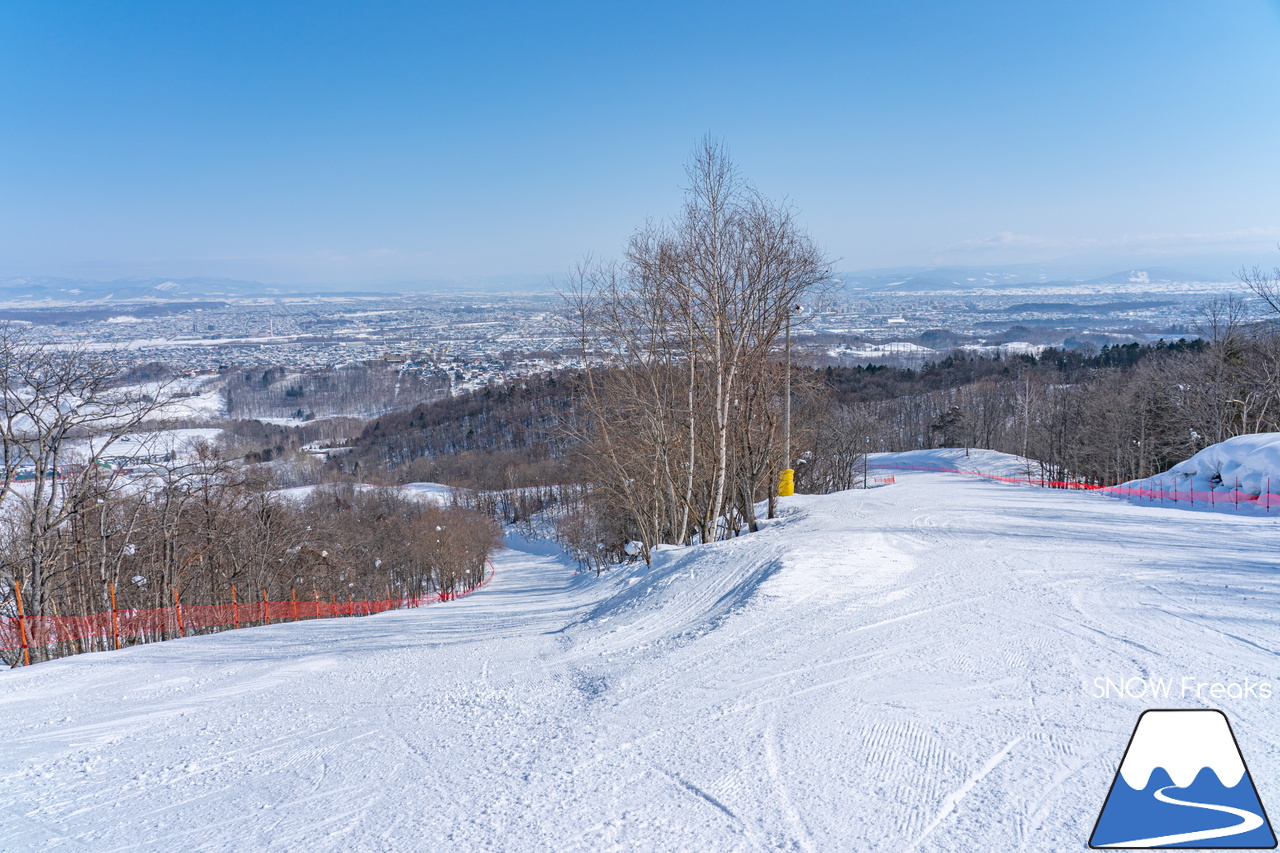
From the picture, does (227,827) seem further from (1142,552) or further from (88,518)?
(88,518)

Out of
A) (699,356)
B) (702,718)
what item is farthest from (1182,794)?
(699,356)

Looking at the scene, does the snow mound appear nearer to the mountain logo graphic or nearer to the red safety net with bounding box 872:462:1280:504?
the red safety net with bounding box 872:462:1280:504

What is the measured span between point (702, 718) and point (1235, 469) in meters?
19.0

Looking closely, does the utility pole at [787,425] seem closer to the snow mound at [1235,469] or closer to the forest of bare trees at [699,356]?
the forest of bare trees at [699,356]

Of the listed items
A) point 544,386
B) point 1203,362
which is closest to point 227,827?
point 544,386

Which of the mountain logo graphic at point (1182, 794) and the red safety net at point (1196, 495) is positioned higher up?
the mountain logo graphic at point (1182, 794)

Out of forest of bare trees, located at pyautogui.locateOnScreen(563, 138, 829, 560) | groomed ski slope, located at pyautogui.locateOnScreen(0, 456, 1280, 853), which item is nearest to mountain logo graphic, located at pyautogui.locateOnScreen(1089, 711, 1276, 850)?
groomed ski slope, located at pyautogui.locateOnScreen(0, 456, 1280, 853)

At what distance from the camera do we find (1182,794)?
2973 millimetres

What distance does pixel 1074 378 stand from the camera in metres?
79.6

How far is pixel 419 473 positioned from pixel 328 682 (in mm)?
96914

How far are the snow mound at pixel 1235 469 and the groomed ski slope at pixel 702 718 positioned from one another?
28.3 ft

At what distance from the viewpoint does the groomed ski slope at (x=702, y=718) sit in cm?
358

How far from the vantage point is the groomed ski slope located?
358 centimetres

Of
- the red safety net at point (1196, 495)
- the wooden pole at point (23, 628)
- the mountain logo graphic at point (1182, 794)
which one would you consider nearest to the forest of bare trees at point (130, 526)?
the wooden pole at point (23, 628)
